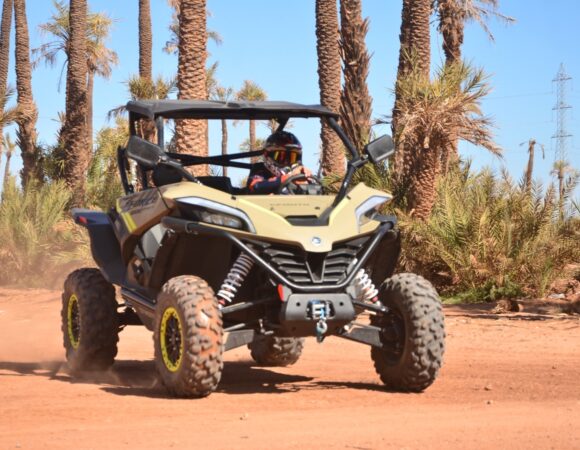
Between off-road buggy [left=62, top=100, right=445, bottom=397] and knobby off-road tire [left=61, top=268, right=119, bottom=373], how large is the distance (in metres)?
0.25

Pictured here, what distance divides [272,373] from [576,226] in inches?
346

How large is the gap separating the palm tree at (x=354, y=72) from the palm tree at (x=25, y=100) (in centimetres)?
971

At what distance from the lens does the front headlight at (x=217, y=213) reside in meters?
8.03

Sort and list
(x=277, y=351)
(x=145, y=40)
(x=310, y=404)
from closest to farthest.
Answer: (x=310, y=404) < (x=277, y=351) < (x=145, y=40)

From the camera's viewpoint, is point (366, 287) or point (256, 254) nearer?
point (256, 254)

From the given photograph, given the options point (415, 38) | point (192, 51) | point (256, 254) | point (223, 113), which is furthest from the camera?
point (415, 38)

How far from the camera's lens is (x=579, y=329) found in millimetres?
13789

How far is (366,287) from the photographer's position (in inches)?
337

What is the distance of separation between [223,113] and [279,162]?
653 mm

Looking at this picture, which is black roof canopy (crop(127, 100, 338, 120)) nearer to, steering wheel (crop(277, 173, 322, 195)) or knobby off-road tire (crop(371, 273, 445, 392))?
steering wheel (crop(277, 173, 322, 195))

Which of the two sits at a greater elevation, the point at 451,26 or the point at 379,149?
the point at 451,26

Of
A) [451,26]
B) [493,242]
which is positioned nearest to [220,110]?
[493,242]

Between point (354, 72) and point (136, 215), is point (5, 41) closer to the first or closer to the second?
point (354, 72)

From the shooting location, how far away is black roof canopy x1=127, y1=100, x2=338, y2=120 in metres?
8.91
